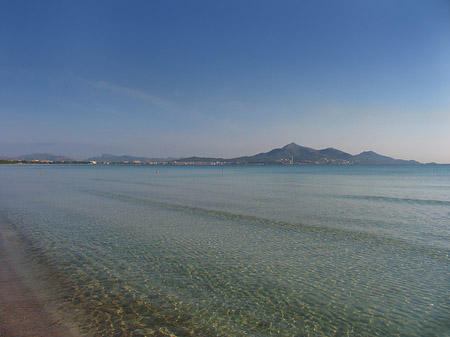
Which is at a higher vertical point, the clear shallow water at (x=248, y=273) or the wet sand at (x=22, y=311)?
the wet sand at (x=22, y=311)

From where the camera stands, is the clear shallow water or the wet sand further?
the clear shallow water

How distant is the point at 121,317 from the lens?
6.68 m

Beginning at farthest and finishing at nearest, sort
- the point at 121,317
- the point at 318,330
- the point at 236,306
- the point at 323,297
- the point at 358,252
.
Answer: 1. the point at 358,252
2. the point at 323,297
3. the point at 236,306
4. the point at 121,317
5. the point at 318,330

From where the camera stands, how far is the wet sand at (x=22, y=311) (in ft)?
19.2

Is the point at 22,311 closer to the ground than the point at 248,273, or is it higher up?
higher up

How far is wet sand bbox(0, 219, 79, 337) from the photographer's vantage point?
586 cm

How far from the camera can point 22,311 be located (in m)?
6.61

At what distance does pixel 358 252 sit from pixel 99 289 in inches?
391

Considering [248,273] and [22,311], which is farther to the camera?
[248,273]

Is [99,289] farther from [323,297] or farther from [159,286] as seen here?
[323,297]

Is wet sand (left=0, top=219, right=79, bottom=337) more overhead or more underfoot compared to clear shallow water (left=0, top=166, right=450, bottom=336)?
more overhead

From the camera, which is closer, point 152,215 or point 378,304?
point 378,304

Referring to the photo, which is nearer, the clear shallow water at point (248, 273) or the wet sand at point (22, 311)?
the wet sand at point (22, 311)

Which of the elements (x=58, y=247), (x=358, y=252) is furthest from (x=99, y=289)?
(x=358, y=252)
